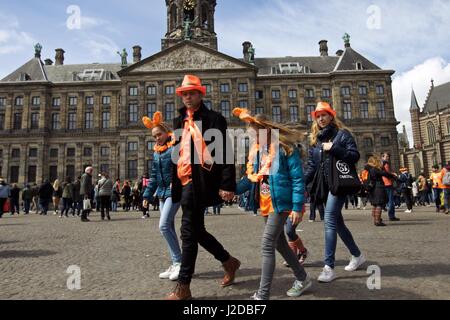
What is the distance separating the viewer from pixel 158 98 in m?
45.1

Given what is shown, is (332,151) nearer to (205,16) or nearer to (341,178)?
(341,178)

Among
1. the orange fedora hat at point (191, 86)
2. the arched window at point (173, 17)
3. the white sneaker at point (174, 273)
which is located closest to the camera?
the orange fedora hat at point (191, 86)

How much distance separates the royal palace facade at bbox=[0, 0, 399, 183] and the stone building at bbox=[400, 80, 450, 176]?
16.3 m

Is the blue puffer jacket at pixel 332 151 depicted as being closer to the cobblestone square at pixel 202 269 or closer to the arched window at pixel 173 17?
the cobblestone square at pixel 202 269

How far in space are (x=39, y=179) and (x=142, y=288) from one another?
48.0 m

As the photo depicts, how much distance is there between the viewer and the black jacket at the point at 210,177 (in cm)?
369

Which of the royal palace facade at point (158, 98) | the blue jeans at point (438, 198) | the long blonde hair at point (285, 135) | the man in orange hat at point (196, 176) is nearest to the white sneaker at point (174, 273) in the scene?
the man in orange hat at point (196, 176)

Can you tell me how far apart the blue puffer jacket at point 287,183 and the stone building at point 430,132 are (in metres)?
60.4

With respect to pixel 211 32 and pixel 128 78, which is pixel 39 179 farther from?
pixel 211 32

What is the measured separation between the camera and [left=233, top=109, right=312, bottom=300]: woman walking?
11.2 ft

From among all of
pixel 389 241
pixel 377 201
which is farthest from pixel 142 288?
pixel 377 201

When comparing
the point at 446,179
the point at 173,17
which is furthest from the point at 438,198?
the point at 173,17

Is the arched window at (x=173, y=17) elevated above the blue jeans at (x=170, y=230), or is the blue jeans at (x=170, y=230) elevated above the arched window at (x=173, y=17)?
the arched window at (x=173, y=17)

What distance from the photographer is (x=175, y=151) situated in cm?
397
